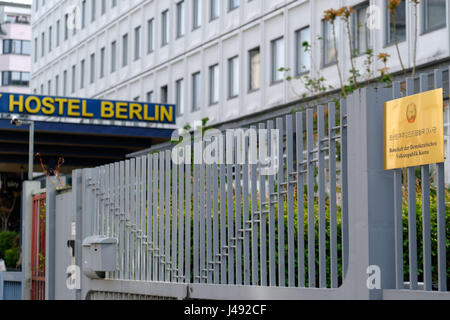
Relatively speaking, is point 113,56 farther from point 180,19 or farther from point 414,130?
point 414,130

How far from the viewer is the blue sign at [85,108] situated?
3694 centimetres

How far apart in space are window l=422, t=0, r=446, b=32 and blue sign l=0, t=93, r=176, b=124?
15.1 m

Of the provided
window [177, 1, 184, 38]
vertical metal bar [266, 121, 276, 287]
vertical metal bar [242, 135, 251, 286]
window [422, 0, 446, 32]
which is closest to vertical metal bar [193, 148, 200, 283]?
vertical metal bar [242, 135, 251, 286]

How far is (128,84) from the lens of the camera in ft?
154

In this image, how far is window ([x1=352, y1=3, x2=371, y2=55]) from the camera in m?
28.0

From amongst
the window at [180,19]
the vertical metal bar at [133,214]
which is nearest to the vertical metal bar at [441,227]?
the vertical metal bar at [133,214]

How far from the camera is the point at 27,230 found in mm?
16375

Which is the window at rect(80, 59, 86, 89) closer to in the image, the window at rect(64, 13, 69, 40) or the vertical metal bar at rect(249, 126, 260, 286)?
the window at rect(64, 13, 69, 40)

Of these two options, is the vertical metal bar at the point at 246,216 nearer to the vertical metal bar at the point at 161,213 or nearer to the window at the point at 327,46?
the vertical metal bar at the point at 161,213

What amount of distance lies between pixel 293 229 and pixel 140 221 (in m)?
3.66

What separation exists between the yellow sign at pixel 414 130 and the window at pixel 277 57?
25450 mm

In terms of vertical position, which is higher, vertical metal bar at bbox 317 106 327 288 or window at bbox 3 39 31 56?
window at bbox 3 39 31 56

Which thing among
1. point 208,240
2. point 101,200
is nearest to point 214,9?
point 101,200

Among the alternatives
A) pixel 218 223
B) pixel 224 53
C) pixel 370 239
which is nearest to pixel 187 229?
pixel 218 223
